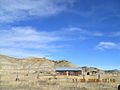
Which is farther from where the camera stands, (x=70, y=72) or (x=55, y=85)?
(x=70, y=72)

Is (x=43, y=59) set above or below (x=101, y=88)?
above

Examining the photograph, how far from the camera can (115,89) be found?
28.2 m

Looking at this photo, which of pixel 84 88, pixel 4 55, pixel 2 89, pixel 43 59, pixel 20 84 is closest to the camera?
pixel 2 89

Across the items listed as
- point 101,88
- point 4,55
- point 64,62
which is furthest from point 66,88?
point 64,62

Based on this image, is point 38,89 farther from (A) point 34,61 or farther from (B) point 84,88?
(A) point 34,61

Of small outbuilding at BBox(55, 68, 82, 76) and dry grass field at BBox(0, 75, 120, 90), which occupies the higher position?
small outbuilding at BBox(55, 68, 82, 76)

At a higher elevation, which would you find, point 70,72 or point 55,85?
point 70,72

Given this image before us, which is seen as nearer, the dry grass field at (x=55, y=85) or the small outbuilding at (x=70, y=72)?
the dry grass field at (x=55, y=85)

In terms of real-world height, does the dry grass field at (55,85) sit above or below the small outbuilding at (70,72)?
below

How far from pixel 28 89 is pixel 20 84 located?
4417 mm

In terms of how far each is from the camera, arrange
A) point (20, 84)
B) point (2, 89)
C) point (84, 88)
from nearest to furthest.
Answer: point (2, 89) → point (84, 88) → point (20, 84)

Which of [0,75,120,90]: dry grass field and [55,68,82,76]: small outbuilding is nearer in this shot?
[0,75,120,90]: dry grass field

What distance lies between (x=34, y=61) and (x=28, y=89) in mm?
73706

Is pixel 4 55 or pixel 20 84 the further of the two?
pixel 4 55
